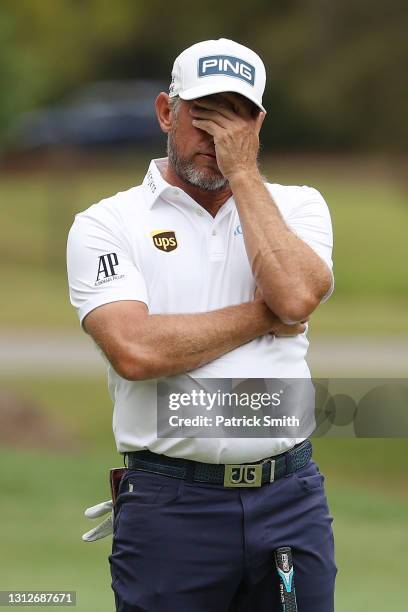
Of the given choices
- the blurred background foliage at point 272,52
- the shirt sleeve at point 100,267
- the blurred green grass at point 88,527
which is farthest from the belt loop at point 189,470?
the blurred background foliage at point 272,52

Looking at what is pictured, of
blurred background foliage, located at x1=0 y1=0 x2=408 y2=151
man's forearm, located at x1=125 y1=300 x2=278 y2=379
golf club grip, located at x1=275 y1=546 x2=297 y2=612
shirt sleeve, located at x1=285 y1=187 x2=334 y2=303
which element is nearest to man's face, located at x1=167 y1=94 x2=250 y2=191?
shirt sleeve, located at x1=285 y1=187 x2=334 y2=303

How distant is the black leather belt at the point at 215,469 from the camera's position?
4426mm

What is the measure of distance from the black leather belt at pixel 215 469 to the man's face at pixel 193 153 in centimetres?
88

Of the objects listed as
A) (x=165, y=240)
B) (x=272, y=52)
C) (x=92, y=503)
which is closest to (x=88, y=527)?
(x=92, y=503)

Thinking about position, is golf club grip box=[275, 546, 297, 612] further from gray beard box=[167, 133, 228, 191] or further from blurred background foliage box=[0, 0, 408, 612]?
blurred background foliage box=[0, 0, 408, 612]

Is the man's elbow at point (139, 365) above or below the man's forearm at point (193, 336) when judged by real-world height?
below

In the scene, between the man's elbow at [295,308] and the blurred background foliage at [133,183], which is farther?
the blurred background foliage at [133,183]

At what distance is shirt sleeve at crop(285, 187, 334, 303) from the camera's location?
466cm

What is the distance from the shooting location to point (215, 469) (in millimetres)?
4426

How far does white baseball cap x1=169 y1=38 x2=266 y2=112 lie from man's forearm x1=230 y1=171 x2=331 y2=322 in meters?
0.28

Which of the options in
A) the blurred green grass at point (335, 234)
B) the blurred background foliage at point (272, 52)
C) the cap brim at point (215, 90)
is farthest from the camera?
the blurred background foliage at point (272, 52)

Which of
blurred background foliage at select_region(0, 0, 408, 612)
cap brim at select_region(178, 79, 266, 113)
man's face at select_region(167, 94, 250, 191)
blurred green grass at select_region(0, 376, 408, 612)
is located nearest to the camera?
cap brim at select_region(178, 79, 266, 113)

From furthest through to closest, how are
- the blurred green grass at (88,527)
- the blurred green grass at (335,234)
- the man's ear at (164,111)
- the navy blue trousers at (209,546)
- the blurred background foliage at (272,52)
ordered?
the blurred background foliage at (272,52), the blurred green grass at (335,234), the blurred green grass at (88,527), the man's ear at (164,111), the navy blue trousers at (209,546)

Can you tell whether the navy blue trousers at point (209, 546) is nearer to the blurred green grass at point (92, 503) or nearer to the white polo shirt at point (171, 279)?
the white polo shirt at point (171, 279)
